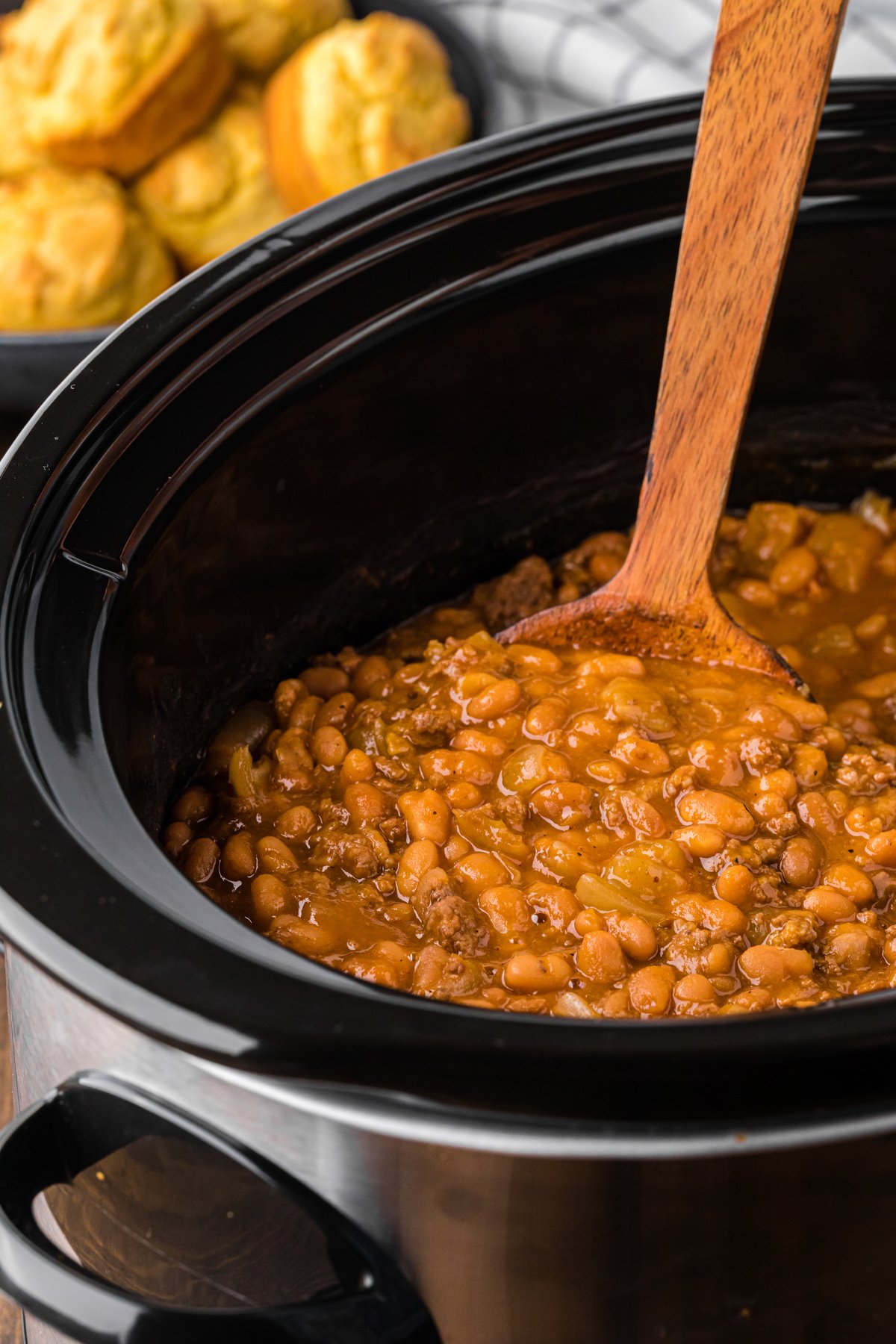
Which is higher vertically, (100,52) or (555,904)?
(100,52)

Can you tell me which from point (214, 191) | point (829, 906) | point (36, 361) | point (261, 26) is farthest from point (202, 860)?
point (261, 26)

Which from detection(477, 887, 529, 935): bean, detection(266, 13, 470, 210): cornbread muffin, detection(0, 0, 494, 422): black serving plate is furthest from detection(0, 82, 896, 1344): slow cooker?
detection(266, 13, 470, 210): cornbread muffin

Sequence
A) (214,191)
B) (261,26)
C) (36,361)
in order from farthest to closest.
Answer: (261,26), (214,191), (36,361)

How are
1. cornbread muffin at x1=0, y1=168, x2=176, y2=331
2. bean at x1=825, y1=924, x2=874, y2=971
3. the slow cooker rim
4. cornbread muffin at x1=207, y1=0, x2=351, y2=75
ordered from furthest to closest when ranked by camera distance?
1. cornbread muffin at x1=207, y1=0, x2=351, y2=75
2. cornbread muffin at x1=0, y1=168, x2=176, y2=331
3. bean at x1=825, y1=924, x2=874, y2=971
4. the slow cooker rim

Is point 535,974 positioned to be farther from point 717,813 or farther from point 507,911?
point 717,813

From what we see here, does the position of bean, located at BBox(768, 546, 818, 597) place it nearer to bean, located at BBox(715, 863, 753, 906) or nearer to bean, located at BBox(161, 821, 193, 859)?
bean, located at BBox(715, 863, 753, 906)

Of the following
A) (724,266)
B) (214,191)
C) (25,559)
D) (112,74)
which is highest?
(112,74)

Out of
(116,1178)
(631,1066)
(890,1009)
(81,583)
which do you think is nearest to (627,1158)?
(631,1066)
